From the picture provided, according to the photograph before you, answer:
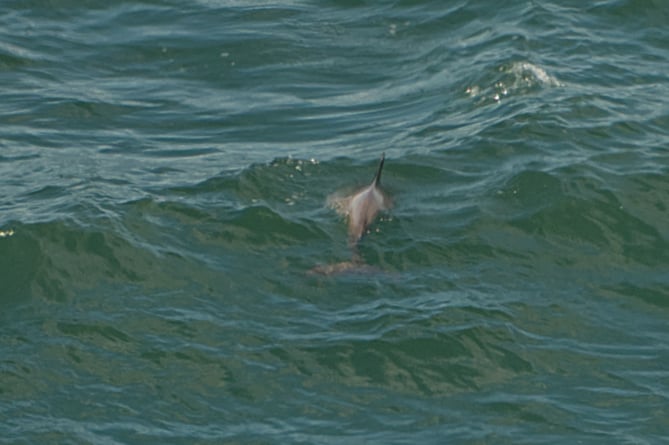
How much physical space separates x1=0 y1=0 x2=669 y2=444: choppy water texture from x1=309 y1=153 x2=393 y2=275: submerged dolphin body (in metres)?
0.12

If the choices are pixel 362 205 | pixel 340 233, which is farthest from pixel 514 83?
pixel 340 233

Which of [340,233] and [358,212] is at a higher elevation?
[358,212]

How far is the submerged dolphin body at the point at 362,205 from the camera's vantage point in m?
14.3

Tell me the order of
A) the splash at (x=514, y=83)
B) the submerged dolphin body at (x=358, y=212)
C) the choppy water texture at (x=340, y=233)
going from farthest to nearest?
the splash at (x=514, y=83) < the submerged dolphin body at (x=358, y=212) < the choppy water texture at (x=340, y=233)

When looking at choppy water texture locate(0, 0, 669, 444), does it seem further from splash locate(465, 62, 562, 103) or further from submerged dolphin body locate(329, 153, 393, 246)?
submerged dolphin body locate(329, 153, 393, 246)

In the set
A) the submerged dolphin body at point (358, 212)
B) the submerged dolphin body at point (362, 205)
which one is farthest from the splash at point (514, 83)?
the submerged dolphin body at point (362, 205)

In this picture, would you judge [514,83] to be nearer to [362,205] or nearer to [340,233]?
[362,205]

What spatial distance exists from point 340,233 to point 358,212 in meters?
0.31

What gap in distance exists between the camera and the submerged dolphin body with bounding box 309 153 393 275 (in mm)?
13516

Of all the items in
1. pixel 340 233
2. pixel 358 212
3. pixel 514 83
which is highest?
pixel 514 83

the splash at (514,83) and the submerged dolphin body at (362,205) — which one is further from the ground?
the splash at (514,83)

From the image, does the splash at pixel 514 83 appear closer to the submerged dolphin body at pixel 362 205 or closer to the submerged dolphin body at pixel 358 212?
the submerged dolphin body at pixel 358 212

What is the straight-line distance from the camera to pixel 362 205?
47.5 feet

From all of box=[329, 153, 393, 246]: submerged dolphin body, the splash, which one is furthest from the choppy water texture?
box=[329, 153, 393, 246]: submerged dolphin body
